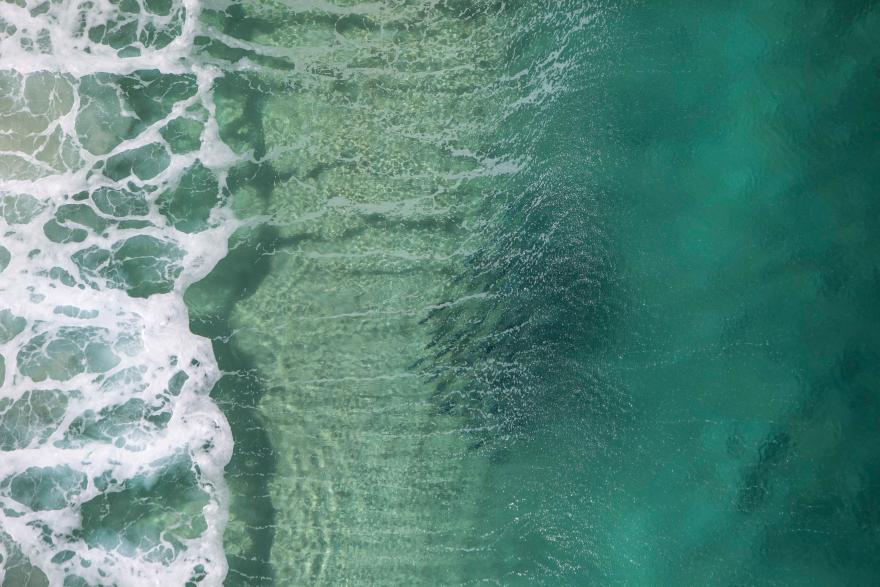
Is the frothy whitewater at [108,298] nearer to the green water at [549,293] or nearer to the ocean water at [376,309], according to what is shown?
the ocean water at [376,309]

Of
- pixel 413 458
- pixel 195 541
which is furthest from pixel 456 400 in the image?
pixel 195 541

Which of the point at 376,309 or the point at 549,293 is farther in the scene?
the point at 376,309

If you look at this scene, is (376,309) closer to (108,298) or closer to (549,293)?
(549,293)

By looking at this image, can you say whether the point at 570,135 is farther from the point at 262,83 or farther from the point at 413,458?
the point at 413,458

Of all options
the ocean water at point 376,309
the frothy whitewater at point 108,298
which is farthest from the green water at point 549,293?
the frothy whitewater at point 108,298

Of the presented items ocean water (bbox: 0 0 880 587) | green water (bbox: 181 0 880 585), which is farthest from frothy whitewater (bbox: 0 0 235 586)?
green water (bbox: 181 0 880 585)

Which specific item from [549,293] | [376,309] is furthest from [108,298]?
[549,293]

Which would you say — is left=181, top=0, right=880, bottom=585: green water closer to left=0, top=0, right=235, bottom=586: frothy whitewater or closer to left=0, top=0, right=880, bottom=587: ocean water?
left=0, top=0, right=880, bottom=587: ocean water
